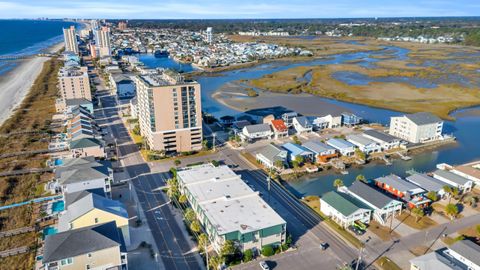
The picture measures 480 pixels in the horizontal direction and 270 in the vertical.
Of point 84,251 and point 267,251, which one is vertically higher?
point 84,251

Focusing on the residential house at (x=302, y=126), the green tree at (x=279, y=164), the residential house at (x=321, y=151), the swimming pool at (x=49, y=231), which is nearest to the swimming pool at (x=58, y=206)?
the swimming pool at (x=49, y=231)

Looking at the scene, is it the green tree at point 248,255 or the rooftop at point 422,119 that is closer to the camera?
the green tree at point 248,255

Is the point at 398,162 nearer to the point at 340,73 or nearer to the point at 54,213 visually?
the point at 54,213

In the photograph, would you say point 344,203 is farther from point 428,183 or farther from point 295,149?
point 295,149

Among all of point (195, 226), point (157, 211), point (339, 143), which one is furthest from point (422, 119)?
point (157, 211)

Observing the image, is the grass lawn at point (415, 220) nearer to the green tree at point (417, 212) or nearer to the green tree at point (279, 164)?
the green tree at point (417, 212)

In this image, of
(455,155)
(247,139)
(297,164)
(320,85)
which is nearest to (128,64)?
(320,85)
